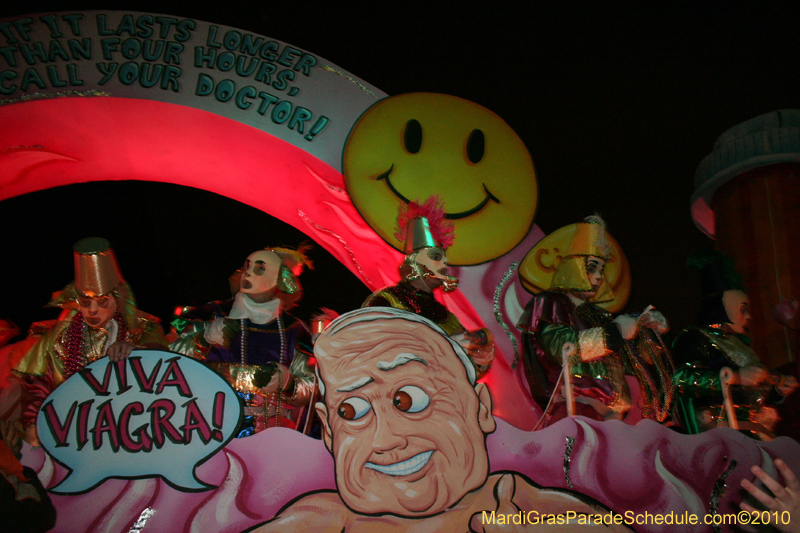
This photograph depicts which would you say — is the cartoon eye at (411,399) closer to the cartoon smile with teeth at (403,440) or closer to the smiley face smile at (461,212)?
the cartoon smile with teeth at (403,440)

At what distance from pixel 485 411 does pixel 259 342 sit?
1371 mm

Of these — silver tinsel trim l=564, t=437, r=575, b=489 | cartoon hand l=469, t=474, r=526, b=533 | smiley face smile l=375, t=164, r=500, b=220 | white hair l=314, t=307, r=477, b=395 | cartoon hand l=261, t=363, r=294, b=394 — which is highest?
smiley face smile l=375, t=164, r=500, b=220

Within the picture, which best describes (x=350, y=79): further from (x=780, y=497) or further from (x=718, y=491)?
(x=780, y=497)

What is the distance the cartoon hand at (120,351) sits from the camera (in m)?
2.15

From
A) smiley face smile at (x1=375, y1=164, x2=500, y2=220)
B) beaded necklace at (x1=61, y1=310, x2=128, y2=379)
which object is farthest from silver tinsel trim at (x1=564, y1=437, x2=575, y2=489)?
beaded necklace at (x1=61, y1=310, x2=128, y2=379)

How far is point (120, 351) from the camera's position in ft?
7.17

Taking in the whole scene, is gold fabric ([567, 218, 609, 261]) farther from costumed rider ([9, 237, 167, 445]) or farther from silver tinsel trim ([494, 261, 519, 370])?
costumed rider ([9, 237, 167, 445])

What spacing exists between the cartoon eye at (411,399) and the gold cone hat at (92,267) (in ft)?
5.46

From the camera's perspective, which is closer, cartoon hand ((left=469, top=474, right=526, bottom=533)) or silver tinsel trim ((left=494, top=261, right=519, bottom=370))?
cartoon hand ((left=469, top=474, right=526, bottom=533))

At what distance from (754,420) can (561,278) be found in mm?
1119

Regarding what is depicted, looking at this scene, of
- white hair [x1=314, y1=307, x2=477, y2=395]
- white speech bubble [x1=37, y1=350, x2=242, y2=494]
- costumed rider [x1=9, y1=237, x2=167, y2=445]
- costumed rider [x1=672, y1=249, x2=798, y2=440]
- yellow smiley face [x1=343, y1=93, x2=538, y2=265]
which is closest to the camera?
white speech bubble [x1=37, y1=350, x2=242, y2=494]

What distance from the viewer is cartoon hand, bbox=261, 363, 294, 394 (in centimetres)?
289

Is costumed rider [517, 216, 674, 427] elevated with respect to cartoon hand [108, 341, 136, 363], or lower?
elevated

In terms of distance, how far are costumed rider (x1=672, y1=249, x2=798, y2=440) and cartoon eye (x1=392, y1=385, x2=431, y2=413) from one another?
1637 mm
